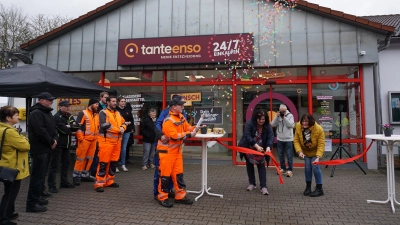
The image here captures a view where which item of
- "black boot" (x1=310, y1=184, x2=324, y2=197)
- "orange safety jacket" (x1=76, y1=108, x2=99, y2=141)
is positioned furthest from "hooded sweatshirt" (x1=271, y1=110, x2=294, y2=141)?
"orange safety jacket" (x1=76, y1=108, x2=99, y2=141)

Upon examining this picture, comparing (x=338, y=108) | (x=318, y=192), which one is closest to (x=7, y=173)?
(x=318, y=192)

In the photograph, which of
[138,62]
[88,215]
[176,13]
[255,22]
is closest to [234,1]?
[255,22]

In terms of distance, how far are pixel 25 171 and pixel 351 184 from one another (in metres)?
6.22

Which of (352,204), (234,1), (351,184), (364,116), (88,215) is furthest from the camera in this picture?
(234,1)

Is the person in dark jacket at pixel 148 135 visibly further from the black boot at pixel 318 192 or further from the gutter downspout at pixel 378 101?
the gutter downspout at pixel 378 101

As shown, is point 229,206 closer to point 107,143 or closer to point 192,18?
point 107,143

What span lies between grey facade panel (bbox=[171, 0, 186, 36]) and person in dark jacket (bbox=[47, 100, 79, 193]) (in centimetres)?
436

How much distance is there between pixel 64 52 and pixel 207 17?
5069 millimetres

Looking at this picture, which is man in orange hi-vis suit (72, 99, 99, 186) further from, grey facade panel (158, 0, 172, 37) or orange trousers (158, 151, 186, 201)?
grey facade panel (158, 0, 172, 37)

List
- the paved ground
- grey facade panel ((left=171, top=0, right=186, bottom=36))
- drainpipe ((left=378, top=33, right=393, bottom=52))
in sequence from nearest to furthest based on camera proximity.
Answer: the paved ground → drainpipe ((left=378, top=33, right=393, bottom=52)) → grey facade panel ((left=171, top=0, right=186, bottom=36))

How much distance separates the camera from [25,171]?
152 inches

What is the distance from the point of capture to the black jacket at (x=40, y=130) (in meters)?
4.29

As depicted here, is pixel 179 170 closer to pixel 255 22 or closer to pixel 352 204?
pixel 352 204

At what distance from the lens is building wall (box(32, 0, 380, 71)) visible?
7.78 meters
